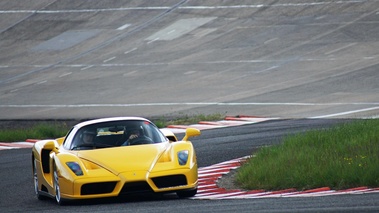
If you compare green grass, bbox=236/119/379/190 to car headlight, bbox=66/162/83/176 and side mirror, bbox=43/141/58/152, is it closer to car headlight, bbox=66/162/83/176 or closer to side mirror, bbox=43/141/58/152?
car headlight, bbox=66/162/83/176

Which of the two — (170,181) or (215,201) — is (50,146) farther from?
(215,201)

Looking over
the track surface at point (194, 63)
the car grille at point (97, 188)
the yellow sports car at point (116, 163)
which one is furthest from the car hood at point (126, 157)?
the track surface at point (194, 63)

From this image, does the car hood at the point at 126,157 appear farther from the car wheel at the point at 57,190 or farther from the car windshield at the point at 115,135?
the car wheel at the point at 57,190

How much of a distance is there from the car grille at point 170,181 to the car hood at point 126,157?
0.61ft

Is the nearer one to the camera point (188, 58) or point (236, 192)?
point (236, 192)

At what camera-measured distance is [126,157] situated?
517 inches

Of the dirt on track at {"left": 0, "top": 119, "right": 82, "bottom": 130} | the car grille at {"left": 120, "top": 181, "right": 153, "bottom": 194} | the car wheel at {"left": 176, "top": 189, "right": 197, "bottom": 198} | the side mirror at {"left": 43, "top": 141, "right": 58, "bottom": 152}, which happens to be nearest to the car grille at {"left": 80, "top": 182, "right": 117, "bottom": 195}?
the car grille at {"left": 120, "top": 181, "right": 153, "bottom": 194}

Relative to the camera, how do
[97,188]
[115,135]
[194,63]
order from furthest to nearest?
[194,63] < [115,135] < [97,188]

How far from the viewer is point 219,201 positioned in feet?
40.5

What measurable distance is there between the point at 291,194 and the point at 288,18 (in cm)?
3195

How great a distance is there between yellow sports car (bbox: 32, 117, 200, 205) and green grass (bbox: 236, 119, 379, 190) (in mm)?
1055

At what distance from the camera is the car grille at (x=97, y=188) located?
1277 centimetres

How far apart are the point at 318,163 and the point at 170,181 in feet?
7.00

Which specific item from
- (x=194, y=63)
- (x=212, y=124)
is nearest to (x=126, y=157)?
(x=212, y=124)
